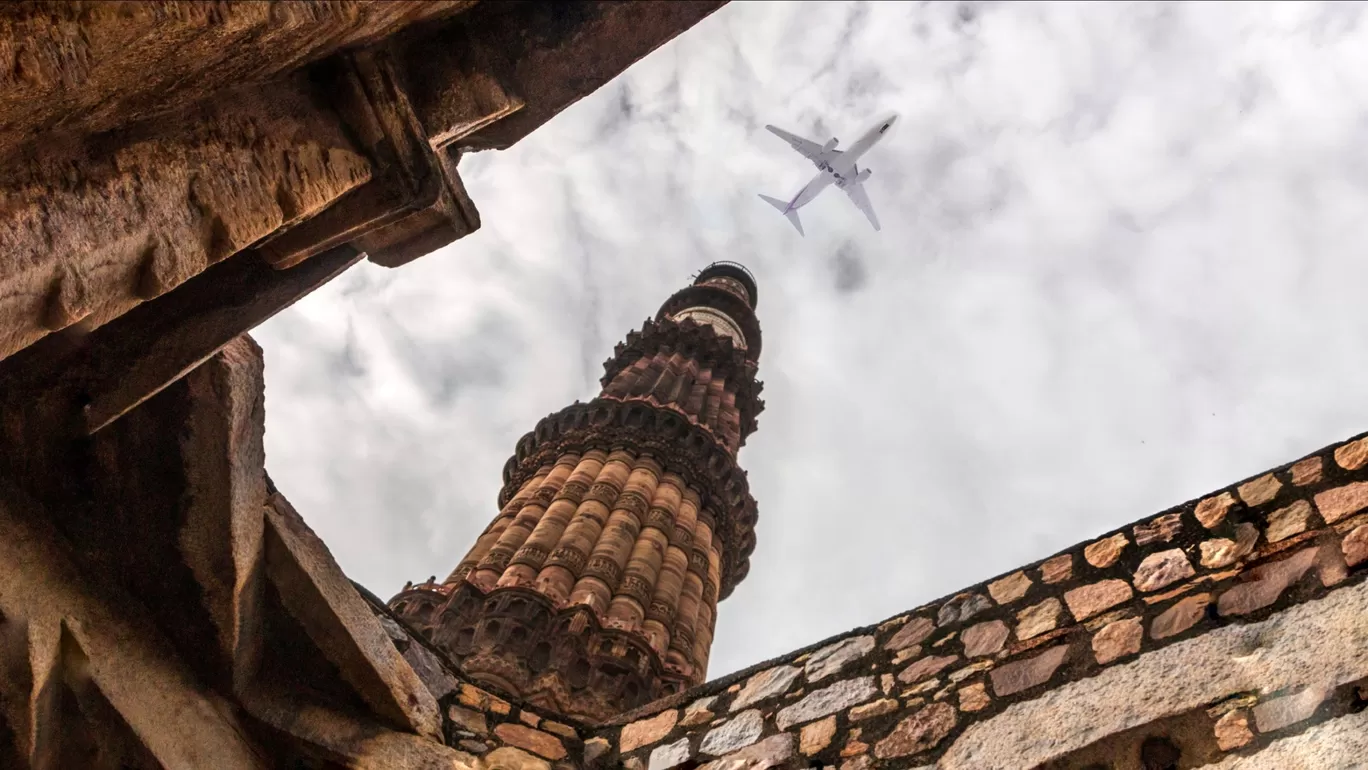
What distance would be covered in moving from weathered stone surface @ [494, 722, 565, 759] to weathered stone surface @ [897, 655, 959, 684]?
53.3 inches

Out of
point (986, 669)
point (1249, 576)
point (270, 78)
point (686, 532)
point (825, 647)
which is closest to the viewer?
point (270, 78)

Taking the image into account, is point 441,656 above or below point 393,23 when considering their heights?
below

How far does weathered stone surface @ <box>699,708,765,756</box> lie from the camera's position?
3.74 metres

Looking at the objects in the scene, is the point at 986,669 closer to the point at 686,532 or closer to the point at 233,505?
the point at 233,505

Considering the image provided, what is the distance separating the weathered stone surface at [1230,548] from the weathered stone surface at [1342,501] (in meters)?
0.20

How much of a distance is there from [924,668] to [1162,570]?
2.76 feet

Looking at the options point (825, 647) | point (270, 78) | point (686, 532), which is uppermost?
point (686, 532)

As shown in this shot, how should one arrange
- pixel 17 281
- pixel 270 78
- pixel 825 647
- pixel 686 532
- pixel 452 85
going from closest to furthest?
1. pixel 17 281
2. pixel 270 78
3. pixel 452 85
4. pixel 825 647
5. pixel 686 532

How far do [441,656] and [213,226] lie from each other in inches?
98.6

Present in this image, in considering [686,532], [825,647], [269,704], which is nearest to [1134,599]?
[825,647]

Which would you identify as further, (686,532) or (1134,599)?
(686,532)

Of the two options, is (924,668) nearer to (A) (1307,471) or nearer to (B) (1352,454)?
(A) (1307,471)

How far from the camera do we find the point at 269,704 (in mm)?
3246

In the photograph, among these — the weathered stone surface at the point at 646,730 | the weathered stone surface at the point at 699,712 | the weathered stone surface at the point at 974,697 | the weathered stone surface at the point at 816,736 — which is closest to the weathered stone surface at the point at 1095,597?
the weathered stone surface at the point at 974,697
